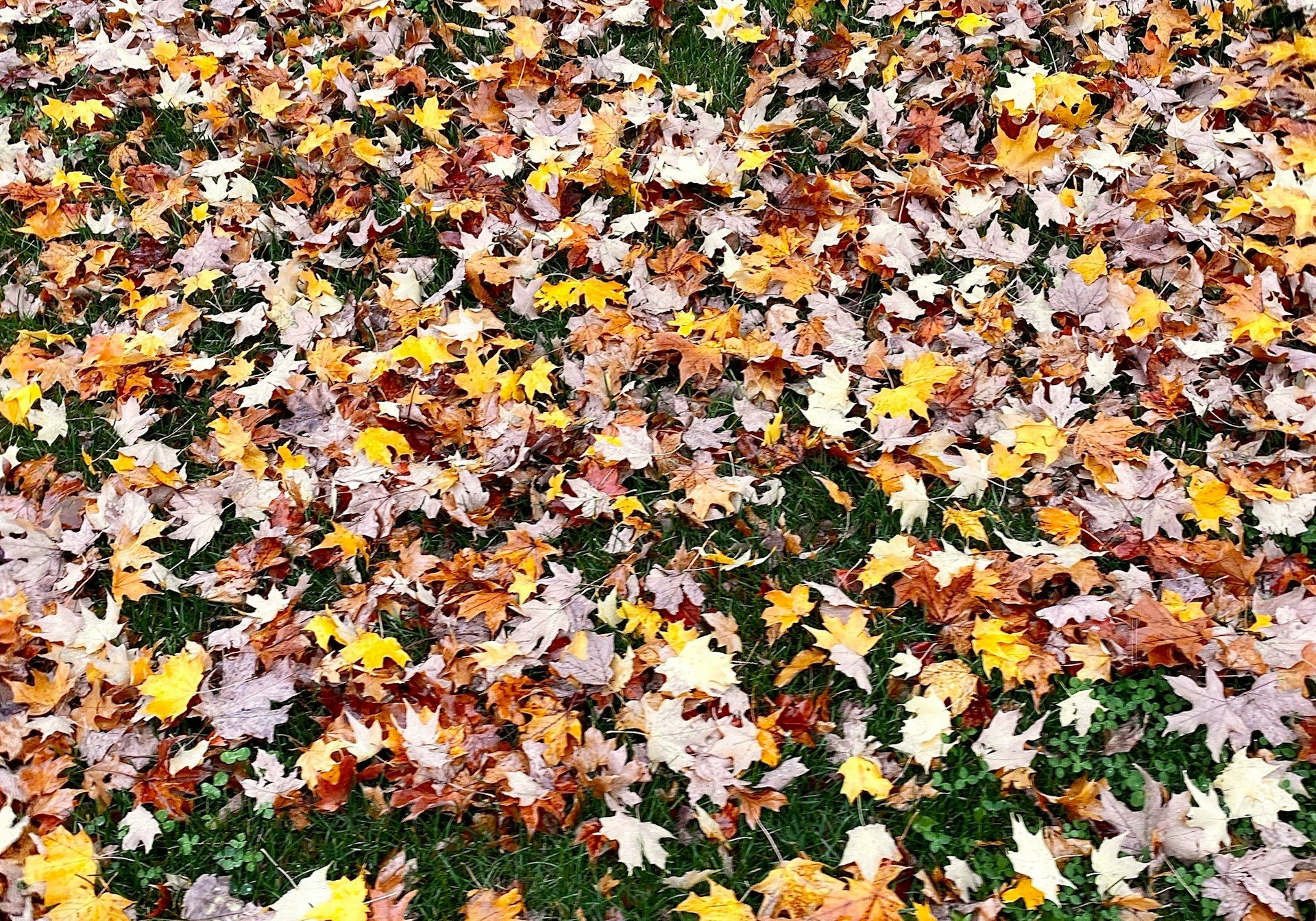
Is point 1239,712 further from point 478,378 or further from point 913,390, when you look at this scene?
point 478,378

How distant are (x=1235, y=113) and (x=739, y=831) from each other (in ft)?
10.9

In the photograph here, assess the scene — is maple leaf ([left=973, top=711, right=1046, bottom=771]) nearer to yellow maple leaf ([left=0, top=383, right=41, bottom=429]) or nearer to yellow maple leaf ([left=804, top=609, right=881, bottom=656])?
yellow maple leaf ([left=804, top=609, right=881, bottom=656])

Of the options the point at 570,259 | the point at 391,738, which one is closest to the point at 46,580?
the point at 391,738

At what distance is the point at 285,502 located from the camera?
3102 millimetres

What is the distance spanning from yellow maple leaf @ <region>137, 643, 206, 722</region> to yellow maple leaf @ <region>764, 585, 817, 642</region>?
1490 millimetres

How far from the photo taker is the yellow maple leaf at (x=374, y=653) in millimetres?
2729

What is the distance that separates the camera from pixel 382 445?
10.4ft

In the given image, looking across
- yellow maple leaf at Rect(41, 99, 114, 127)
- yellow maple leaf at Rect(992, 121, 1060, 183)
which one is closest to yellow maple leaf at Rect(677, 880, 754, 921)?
yellow maple leaf at Rect(992, 121, 1060, 183)

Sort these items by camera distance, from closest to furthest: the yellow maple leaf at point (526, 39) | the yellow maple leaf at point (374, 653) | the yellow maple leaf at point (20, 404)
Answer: the yellow maple leaf at point (374, 653)
the yellow maple leaf at point (20, 404)
the yellow maple leaf at point (526, 39)

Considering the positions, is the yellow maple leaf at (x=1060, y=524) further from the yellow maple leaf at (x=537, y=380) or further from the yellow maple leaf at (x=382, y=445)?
the yellow maple leaf at (x=382, y=445)

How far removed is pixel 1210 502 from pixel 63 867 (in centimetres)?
300

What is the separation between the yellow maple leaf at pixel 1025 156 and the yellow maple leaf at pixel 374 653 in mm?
2692

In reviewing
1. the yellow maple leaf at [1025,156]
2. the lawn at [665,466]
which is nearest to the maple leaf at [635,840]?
the lawn at [665,466]

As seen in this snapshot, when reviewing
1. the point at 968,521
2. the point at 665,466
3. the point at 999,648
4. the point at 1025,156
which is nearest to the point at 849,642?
the point at 999,648
